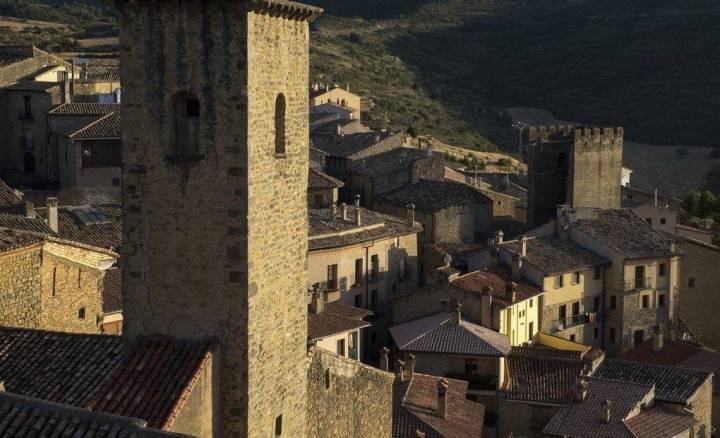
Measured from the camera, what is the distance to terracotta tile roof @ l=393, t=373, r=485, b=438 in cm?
2586

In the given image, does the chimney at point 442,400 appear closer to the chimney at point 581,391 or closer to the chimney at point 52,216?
the chimney at point 581,391

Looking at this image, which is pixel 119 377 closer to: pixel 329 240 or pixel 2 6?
pixel 329 240

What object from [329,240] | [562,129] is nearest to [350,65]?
[562,129]

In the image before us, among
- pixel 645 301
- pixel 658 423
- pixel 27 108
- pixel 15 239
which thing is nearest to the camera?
pixel 15 239

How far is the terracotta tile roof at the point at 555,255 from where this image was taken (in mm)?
37875

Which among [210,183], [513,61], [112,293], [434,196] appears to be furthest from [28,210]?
[513,61]

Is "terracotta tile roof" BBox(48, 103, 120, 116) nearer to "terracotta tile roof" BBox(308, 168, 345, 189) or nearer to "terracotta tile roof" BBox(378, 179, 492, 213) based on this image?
"terracotta tile roof" BBox(308, 168, 345, 189)

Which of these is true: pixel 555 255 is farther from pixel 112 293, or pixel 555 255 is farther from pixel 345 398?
pixel 345 398

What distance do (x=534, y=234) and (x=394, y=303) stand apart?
7.66 metres

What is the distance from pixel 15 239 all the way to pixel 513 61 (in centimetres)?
9344

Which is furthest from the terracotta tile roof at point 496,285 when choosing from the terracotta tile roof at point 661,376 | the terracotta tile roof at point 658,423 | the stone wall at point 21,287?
the stone wall at point 21,287

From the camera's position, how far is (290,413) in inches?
592

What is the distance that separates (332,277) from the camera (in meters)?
36.8

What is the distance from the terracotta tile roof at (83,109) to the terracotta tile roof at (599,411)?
19.0 m
